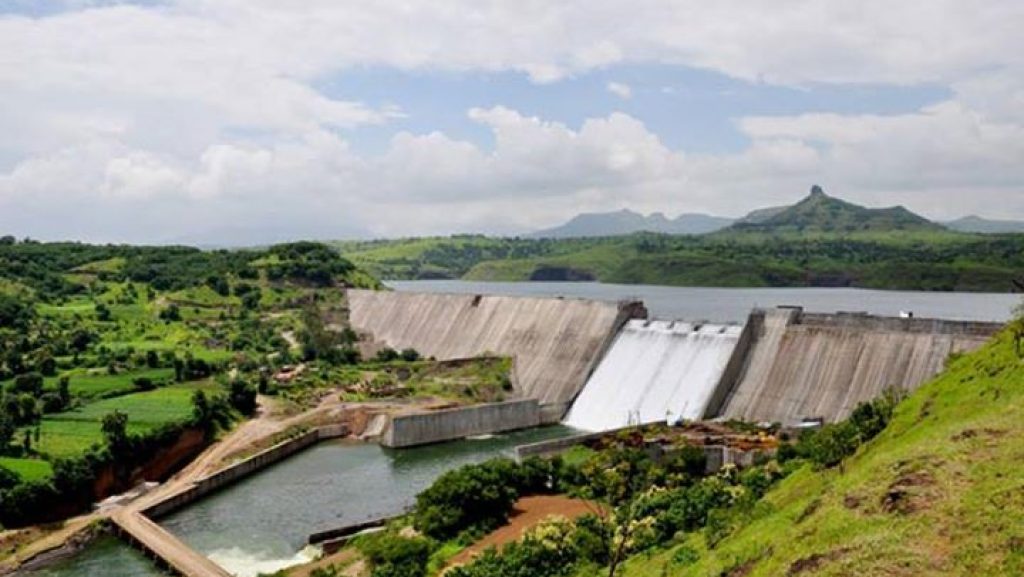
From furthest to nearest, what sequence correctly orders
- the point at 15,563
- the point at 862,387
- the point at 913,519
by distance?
the point at 862,387, the point at 15,563, the point at 913,519

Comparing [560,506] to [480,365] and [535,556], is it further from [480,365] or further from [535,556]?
[480,365]

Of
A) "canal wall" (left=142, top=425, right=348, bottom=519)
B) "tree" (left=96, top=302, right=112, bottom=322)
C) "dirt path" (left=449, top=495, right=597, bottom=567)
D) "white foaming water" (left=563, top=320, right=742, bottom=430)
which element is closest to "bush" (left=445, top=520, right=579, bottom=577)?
"dirt path" (left=449, top=495, right=597, bottom=567)

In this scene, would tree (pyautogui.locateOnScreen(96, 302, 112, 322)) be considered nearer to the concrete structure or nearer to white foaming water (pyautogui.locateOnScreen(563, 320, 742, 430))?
white foaming water (pyautogui.locateOnScreen(563, 320, 742, 430))

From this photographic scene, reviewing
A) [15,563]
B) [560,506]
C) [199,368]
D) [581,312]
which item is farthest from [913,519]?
[199,368]

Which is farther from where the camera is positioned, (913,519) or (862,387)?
A: (862,387)

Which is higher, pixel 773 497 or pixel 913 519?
pixel 913 519

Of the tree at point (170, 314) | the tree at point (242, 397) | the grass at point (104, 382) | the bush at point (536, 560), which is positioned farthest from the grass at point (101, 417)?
the tree at point (170, 314)
